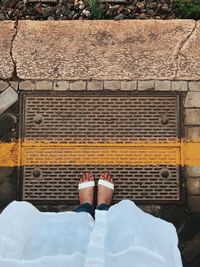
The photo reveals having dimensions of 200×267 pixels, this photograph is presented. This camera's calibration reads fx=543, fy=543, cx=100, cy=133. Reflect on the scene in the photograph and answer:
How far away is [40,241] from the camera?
2852 millimetres

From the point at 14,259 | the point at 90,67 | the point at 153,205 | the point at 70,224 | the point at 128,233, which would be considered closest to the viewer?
the point at 14,259

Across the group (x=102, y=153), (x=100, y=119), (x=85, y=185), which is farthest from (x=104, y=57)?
(x=85, y=185)

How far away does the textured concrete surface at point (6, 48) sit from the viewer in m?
4.12

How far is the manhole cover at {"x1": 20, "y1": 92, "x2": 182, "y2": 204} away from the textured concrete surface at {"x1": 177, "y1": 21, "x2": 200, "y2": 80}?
250 millimetres

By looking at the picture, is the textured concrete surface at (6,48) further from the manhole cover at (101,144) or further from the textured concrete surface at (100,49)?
the manhole cover at (101,144)

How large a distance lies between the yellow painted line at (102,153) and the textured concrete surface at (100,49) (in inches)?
20.7

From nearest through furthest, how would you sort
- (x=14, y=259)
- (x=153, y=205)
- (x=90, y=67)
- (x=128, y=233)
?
(x=14, y=259)
(x=128, y=233)
(x=153, y=205)
(x=90, y=67)

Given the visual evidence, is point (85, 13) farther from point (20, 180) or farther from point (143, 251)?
point (143, 251)

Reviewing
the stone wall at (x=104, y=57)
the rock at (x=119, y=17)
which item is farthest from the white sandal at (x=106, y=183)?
the rock at (x=119, y=17)

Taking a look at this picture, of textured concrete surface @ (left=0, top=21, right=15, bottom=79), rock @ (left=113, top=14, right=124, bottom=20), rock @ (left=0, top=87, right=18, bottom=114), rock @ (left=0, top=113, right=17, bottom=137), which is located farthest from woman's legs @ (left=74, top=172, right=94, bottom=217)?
rock @ (left=113, top=14, right=124, bottom=20)

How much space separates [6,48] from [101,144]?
3.49 ft

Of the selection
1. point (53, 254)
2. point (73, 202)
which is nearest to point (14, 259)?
point (53, 254)

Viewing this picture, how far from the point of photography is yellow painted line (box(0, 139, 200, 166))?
12.9ft

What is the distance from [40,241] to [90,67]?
5.51 ft
